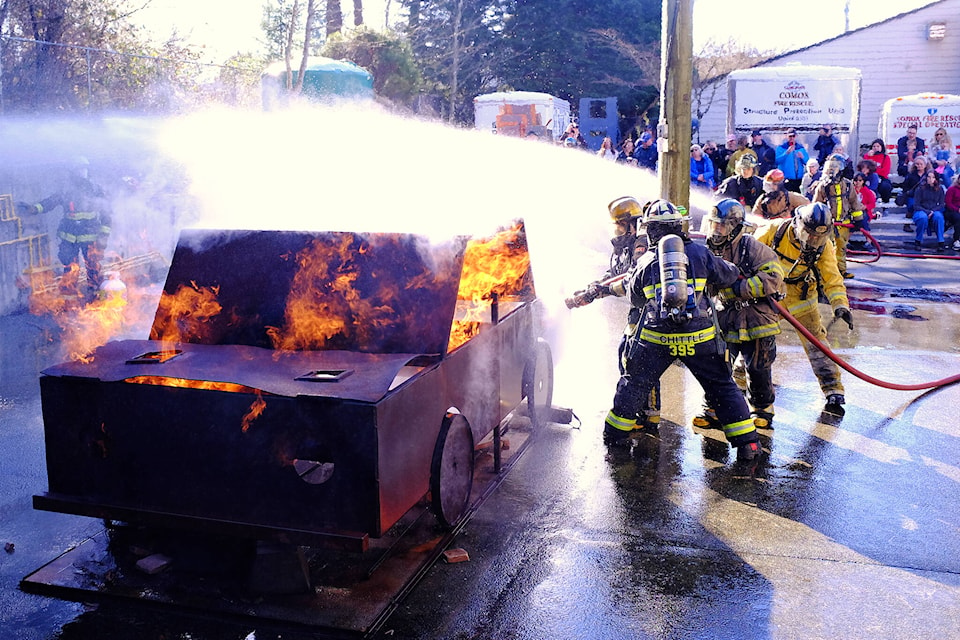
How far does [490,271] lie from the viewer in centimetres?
563

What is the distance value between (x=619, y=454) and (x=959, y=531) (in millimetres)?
1970

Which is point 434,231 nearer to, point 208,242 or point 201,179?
point 208,242

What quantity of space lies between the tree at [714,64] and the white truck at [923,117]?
30.3ft

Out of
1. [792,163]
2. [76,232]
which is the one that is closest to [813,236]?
[76,232]

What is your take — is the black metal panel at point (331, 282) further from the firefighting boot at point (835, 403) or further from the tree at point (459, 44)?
the tree at point (459, 44)

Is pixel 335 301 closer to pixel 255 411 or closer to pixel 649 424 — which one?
pixel 255 411

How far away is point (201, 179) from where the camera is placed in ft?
45.6

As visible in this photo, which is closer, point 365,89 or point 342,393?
point 342,393

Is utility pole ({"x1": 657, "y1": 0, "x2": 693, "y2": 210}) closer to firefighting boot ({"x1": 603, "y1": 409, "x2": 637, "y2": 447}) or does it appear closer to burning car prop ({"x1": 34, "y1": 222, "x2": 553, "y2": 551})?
firefighting boot ({"x1": 603, "y1": 409, "x2": 637, "y2": 447})

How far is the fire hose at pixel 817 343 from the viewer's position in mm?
6047

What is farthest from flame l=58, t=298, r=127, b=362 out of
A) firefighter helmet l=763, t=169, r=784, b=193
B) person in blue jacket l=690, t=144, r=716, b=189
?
person in blue jacket l=690, t=144, r=716, b=189

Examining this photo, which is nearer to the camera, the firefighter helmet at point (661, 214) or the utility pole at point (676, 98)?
the firefighter helmet at point (661, 214)

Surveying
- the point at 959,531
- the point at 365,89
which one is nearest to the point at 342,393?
the point at 959,531

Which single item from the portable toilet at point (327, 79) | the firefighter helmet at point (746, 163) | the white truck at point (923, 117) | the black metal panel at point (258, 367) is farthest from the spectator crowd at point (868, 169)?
the black metal panel at point (258, 367)
